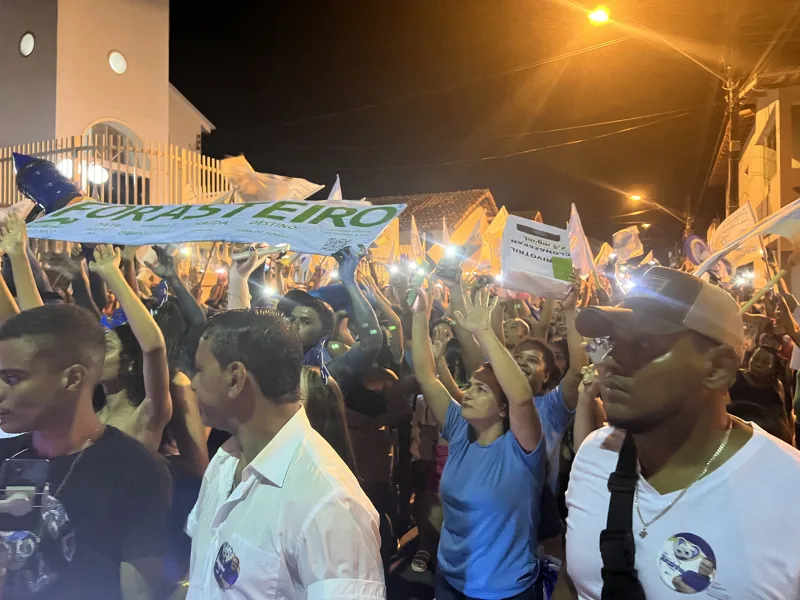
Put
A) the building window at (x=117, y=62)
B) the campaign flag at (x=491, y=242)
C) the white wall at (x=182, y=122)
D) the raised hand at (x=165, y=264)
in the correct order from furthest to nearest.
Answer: the white wall at (x=182, y=122) < the building window at (x=117, y=62) < the campaign flag at (x=491, y=242) < the raised hand at (x=165, y=264)

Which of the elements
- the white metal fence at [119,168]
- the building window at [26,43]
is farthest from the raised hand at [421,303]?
the building window at [26,43]

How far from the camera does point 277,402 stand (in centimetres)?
204

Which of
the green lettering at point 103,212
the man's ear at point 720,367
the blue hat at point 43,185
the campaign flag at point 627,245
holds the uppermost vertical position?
the campaign flag at point 627,245

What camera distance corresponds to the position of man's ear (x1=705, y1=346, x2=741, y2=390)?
1.81 meters

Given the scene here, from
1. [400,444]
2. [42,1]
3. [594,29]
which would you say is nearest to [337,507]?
[400,444]

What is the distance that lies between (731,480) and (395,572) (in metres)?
3.82

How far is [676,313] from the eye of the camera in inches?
70.5

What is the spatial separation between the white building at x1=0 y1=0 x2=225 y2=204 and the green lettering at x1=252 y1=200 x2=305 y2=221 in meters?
12.4

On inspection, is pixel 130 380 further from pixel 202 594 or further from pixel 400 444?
pixel 400 444

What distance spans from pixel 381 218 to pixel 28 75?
1838cm

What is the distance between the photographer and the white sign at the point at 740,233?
5.65 m

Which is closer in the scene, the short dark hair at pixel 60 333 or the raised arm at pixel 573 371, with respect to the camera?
the short dark hair at pixel 60 333

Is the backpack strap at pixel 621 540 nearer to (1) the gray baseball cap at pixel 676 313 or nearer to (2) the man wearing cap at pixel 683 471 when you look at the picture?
(2) the man wearing cap at pixel 683 471

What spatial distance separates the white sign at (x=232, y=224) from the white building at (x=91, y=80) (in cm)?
1207
